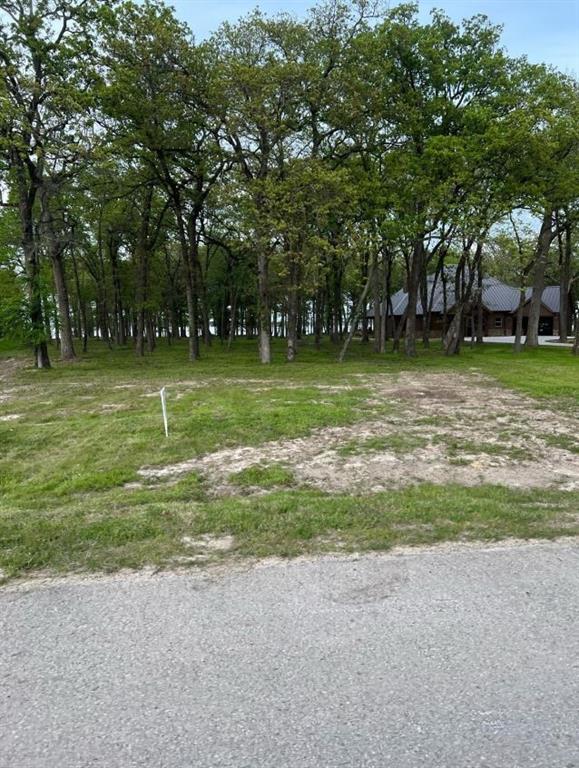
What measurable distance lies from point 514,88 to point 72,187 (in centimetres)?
1865

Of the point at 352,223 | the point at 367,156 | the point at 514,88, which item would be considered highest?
the point at 514,88

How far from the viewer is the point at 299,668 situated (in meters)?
2.41

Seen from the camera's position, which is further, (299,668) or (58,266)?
(58,266)

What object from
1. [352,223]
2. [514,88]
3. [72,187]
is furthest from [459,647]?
[514,88]

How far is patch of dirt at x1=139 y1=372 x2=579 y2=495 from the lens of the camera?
5.48 metres

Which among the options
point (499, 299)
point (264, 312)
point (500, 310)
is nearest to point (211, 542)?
point (264, 312)

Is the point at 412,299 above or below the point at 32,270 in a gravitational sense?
below

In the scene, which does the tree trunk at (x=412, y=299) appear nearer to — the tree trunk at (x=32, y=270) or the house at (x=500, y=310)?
the tree trunk at (x=32, y=270)

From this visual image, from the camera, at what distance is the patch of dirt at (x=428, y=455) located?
216 inches

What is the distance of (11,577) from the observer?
3.38m

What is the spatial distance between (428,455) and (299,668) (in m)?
4.40

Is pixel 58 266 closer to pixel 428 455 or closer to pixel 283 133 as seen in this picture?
pixel 283 133

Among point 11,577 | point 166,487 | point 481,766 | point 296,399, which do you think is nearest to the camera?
point 481,766

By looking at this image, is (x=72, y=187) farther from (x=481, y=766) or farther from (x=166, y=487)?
(x=481, y=766)
